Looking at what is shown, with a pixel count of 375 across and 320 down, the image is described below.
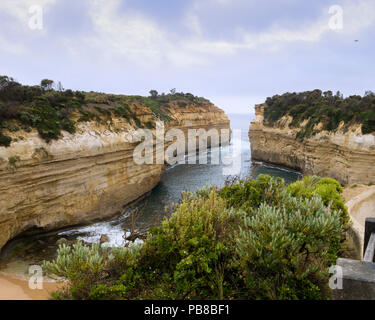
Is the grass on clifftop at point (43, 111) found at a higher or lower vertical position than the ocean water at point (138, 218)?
higher

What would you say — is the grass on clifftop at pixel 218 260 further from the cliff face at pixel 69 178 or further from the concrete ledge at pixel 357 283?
the cliff face at pixel 69 178

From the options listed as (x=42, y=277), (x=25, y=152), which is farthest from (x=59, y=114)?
(x=42, y=277)

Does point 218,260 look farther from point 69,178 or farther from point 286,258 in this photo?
point 69,178

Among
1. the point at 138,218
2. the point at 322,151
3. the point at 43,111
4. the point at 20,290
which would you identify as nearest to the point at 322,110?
the point at 322,151

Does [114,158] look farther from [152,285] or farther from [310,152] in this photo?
[310,152]

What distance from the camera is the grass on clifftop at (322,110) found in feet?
75.5

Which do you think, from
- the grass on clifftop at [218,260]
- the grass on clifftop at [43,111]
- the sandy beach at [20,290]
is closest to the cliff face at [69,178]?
the grass on clifftop at [43,111]

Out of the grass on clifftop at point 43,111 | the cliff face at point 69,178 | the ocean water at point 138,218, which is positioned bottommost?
the ocean water at point 138,218

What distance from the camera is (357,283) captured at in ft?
12.3

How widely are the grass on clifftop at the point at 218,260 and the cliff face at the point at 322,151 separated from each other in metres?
18.2

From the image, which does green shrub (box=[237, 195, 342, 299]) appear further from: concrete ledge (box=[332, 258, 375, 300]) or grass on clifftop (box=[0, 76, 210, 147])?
grass on clifftop (box=[0, 76, 210, 147])

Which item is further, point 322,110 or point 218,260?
point 322,110

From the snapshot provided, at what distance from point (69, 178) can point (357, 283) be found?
46.2ft
